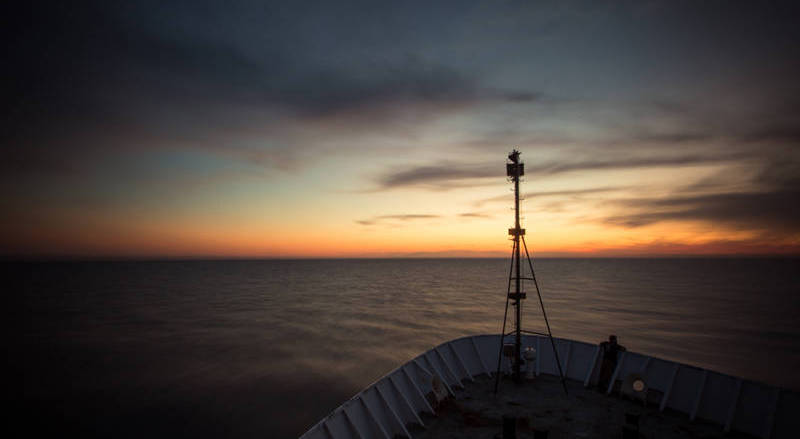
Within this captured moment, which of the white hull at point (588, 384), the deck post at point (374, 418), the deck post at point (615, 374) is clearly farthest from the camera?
the deck post at point (615, 374)

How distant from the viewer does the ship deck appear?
9594 millimetres

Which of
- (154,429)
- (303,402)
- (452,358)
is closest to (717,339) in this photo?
(452,358)

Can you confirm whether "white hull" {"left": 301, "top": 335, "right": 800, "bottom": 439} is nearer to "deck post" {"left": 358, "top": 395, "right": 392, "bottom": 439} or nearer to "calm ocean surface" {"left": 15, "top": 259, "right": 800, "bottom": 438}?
"deck post" {"left": 358, "top": 395, "right": 392, "bottom": 439}

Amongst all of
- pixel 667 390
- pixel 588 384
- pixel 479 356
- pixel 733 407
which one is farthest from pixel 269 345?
pixel 733 407

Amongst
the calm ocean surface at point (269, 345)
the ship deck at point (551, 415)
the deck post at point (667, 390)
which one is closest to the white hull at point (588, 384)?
the deck post at point (667, 390)

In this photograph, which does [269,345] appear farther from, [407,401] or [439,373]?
[407,401]

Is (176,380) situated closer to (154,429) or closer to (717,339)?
(154,429)

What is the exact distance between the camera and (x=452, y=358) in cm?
1388

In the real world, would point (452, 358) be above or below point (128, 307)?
above

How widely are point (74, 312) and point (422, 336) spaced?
5797cm

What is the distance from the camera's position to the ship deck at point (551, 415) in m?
9.59

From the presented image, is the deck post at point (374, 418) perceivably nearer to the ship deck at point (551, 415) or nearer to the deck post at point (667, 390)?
the ship deck at point (551, 415)

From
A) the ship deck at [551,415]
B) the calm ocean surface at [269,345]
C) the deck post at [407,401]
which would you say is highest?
the deck post at [407,401]

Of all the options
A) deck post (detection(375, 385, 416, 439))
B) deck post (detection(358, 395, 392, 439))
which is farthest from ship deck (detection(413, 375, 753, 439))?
deck post (detection(358, 395, 392, 439))
